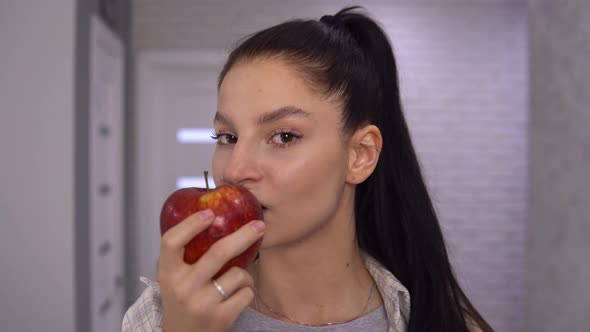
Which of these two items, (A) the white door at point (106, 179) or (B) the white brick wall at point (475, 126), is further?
(B) the white brick wall at point (475, 126)

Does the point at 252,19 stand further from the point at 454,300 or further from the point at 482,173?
the point at 454,300

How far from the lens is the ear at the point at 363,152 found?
1.10 metres

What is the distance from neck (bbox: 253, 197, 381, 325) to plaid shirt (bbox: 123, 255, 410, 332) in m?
0.05

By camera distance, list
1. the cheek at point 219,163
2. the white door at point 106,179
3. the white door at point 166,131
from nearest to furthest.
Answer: the cheek at point 219,163, the white door at point 106,179, the white door at point 166,131

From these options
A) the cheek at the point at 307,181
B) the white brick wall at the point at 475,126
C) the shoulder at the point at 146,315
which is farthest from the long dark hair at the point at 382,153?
the white brick wall at the point at 475,126

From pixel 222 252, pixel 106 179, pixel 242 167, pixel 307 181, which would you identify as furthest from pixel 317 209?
pixel 106 179

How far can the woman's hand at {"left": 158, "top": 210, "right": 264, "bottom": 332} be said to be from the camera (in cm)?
74

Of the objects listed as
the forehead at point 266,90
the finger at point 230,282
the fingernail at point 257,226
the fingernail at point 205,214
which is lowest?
the finger at point 230,282

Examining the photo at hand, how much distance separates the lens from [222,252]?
738mm

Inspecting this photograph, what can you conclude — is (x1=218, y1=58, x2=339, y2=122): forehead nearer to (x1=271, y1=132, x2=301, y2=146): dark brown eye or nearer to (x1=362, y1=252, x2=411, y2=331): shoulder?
(x1=271, y1=132, x2=301, y2=146): dark brown eye

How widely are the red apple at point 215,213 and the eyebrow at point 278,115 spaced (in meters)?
0.16

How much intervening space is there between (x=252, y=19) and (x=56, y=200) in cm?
197

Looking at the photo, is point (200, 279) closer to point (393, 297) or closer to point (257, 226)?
point (257, 226)

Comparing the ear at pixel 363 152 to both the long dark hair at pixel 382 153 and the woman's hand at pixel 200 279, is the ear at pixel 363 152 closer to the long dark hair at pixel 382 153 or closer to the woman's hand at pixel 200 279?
the long dark hair at pixel 382 153
